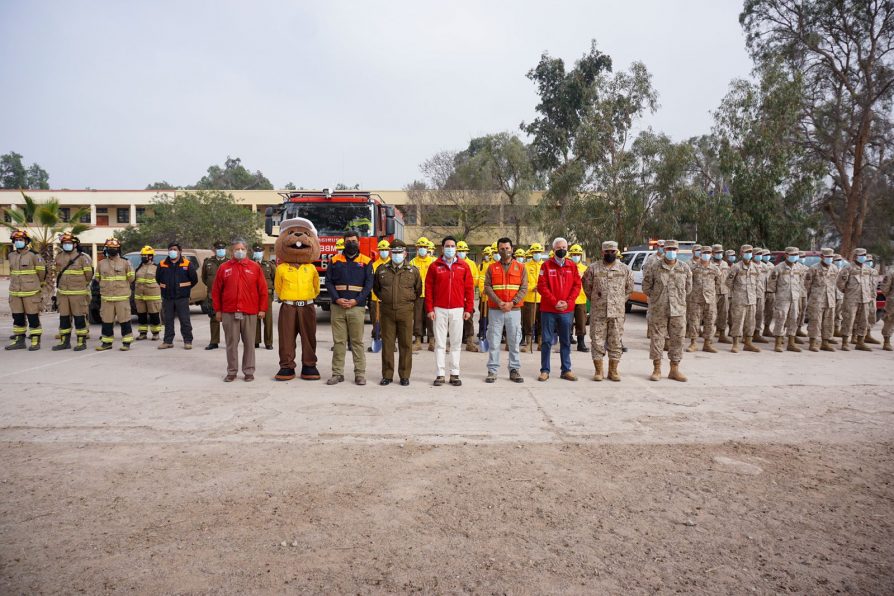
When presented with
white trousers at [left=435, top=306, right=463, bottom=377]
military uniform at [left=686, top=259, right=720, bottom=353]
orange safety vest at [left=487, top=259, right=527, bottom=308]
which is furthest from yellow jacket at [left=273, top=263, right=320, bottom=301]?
military uniform at [left=686, top=259, right=720, bottom=353]

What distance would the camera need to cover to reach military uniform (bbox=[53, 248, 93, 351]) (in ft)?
32.7

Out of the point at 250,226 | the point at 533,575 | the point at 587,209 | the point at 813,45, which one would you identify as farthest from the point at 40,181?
the point at 533,575

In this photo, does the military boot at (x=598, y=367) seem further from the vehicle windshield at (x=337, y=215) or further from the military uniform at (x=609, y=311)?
the vehicle windshield at (x=337, y=215)

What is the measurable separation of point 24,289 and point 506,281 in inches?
339

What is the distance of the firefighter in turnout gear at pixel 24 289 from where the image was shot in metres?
10.1

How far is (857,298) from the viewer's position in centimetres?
1148

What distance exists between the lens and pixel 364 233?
14367 mm

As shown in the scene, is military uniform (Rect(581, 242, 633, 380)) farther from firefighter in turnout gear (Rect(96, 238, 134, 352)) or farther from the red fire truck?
firefighter in turnout gear (Rect(96, 238, 134, 352))

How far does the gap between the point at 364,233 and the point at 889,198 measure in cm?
2963

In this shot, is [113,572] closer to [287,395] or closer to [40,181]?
[287,395]

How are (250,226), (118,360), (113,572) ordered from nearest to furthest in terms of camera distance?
(113,572) < (118,360) < (250,226)

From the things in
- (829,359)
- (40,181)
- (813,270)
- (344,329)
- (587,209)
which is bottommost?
(829,359)

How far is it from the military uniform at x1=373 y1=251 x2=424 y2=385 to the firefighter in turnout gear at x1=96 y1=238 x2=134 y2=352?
18.2 ft

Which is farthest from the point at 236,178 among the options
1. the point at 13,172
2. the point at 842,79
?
the point at 842,79
